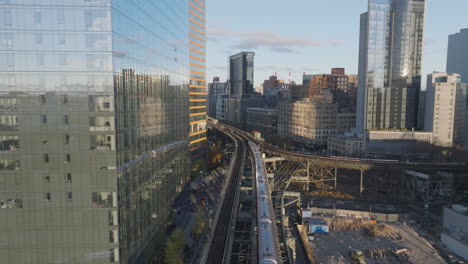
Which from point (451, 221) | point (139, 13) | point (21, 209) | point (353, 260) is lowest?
point (353, 260)

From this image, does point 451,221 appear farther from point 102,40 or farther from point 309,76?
point 309,76

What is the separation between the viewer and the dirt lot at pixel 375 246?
40406 mm

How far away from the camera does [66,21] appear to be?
25.9 meters

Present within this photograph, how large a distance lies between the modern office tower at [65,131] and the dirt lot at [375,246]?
24347mm

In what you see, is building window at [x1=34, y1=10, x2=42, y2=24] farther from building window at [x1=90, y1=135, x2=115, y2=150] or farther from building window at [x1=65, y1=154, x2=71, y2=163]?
building window at [x1=65, y1=154, x2=71, y2=163]

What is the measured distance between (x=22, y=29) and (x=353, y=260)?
3930cm

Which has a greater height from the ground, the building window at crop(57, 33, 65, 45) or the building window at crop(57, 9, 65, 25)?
the building window at crop(57, 9, 65, 25)

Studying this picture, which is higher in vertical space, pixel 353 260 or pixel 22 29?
pixel 22 29

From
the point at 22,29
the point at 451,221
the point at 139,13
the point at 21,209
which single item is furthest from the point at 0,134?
the point at 451,221

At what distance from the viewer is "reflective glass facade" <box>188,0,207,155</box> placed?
248ft

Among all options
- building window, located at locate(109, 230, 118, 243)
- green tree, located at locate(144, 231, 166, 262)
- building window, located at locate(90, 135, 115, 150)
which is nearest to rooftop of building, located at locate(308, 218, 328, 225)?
green tree, located at locate(144, 231, 166, 262)

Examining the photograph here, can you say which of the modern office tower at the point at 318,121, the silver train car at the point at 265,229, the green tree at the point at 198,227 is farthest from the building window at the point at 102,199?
the modern office tower at the point at 318,121

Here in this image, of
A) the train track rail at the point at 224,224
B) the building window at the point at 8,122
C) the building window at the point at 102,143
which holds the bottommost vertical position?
the train track rail at the point at 224,224

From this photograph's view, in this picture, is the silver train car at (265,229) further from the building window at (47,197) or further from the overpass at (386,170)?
the overpass at (386,170)
